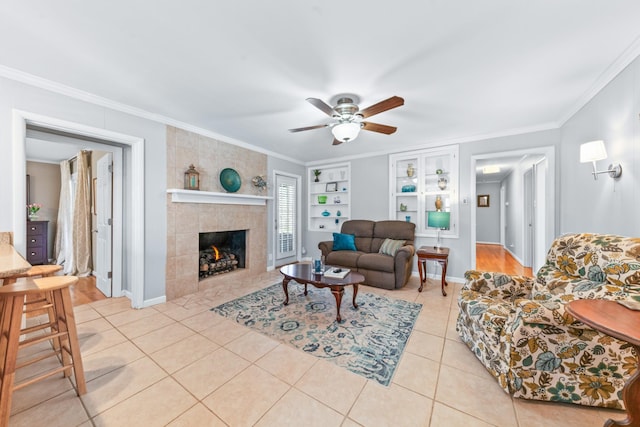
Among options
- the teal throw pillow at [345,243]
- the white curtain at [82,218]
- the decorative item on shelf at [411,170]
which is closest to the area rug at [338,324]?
the teal throw pillow at [345,243]

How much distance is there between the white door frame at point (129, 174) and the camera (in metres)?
2.11

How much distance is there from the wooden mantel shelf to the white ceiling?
1037 mm

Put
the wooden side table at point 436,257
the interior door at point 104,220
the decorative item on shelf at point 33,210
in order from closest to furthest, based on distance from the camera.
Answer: the interior door at point 104,220
the wooden side table at point 436,257
the decorative item on shelf at point 33,210

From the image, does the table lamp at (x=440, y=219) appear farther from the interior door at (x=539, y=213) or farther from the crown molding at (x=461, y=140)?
the interior door at (x=539, y=213)

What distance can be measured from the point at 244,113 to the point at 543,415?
3.63m

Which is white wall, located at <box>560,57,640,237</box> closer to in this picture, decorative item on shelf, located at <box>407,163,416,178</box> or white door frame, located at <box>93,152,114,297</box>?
decorative item on shelf, located at <box>407,163,416,178</box>

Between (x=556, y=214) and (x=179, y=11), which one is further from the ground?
(x=179, y=11)

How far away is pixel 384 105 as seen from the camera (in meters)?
2.16

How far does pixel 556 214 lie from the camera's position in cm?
321

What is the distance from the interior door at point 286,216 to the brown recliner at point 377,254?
1.10 m

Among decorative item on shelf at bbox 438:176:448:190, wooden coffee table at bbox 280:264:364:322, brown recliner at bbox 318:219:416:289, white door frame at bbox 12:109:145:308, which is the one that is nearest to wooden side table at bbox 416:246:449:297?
brown recliner at bbox 318:219:416:289

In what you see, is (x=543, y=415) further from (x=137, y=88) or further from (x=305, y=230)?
(x=305, y=230)

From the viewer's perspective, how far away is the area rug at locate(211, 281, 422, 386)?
194 cm

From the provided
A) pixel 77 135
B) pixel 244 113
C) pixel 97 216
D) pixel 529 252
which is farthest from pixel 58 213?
pixel 529 252
